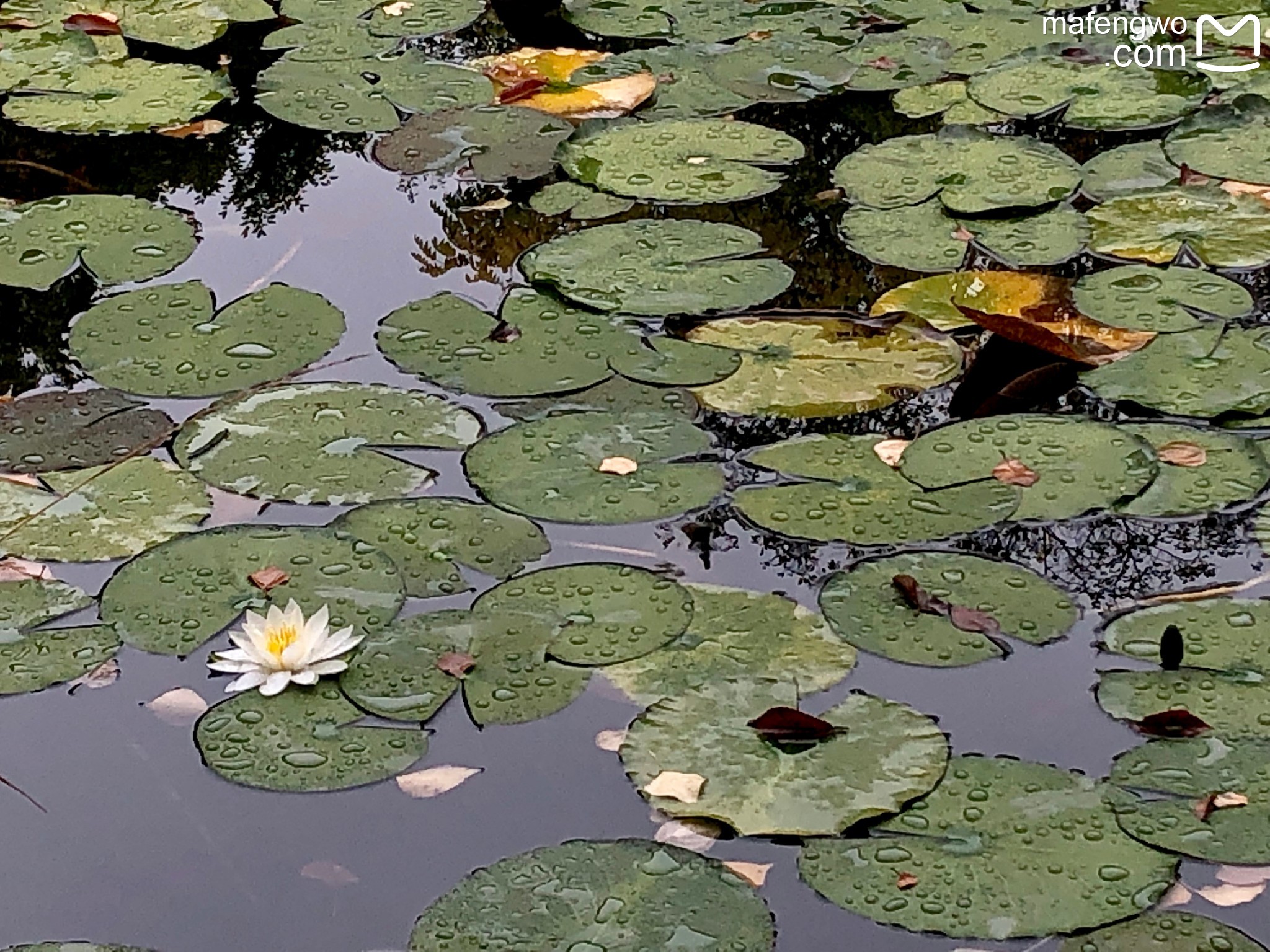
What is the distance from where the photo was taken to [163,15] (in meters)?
4.68

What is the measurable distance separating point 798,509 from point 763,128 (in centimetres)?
162

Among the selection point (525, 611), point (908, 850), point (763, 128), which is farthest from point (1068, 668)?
point (763, 128)

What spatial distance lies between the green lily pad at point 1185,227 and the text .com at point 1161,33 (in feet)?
2.62

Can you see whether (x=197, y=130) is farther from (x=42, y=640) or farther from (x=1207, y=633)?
(x=1207, y=633)

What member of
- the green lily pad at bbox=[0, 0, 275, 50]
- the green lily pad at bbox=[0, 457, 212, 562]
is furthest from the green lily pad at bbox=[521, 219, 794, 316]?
the green lily pad at bbox=[0, 0, 275, 50]

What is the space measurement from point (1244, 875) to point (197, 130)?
10.3 ft

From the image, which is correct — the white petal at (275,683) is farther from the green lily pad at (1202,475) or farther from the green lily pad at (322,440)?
the green lily pad at (1202,475)

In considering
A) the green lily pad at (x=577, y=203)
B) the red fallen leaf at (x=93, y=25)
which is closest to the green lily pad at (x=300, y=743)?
the green lily pad at (x=577, y=203)

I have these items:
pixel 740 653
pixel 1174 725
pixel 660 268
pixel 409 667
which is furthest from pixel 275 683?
pixel 660 268

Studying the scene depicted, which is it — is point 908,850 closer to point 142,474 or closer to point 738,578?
point 738,578

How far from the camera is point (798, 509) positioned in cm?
251

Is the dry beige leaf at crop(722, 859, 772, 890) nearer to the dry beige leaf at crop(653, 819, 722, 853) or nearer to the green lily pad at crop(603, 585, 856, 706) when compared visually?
the dry beige leaf at crop(653, 819, 722, 853)

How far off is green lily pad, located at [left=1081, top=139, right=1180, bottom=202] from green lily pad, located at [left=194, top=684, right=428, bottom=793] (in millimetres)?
2140

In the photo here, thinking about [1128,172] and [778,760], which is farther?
[1128,172]
